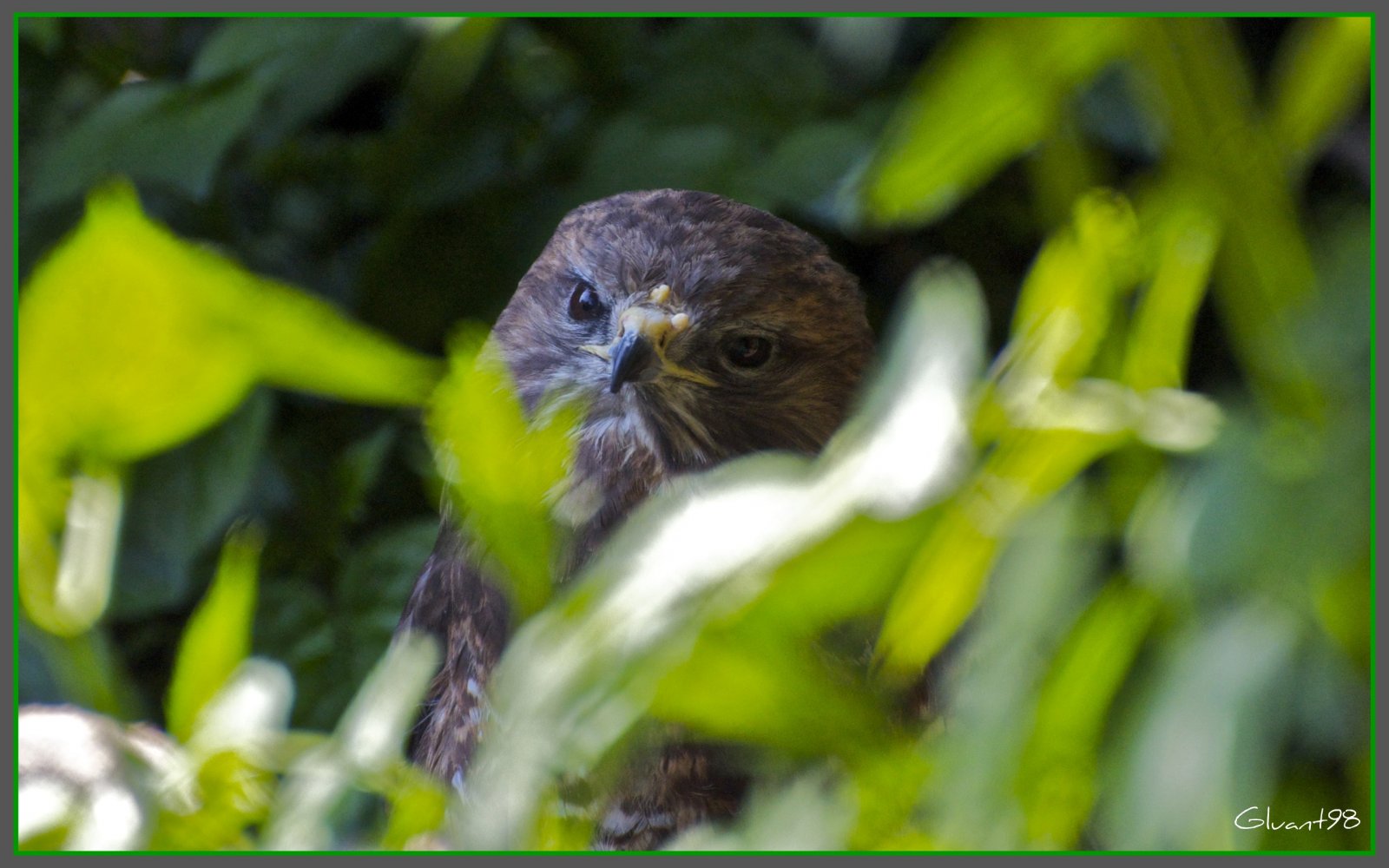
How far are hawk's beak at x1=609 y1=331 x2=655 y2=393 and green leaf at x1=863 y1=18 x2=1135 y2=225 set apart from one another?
0.74 m

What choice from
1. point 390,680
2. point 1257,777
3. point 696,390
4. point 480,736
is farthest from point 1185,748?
point 696,390

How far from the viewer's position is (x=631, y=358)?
983 millimetres

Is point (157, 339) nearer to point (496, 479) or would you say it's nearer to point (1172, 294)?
point (496, 479)

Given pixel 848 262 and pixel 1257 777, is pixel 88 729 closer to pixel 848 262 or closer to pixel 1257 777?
pixel 1257 777

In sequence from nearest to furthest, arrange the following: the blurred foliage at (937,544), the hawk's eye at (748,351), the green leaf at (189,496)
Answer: the blurred foliage at (937,544) → the green leaf at (189,496) → the hawk's eye at (748,351)

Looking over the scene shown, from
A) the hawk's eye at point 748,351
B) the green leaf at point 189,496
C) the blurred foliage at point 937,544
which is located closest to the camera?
the blurred foliage at point 937,544

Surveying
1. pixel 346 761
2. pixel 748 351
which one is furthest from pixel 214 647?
pixel 748 351

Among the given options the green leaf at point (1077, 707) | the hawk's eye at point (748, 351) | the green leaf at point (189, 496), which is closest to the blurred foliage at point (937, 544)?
the green leaf at point (1077, 707)

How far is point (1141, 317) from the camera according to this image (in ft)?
0.72

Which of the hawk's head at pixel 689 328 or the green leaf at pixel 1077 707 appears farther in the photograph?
the hawk's head at pixel 689 328

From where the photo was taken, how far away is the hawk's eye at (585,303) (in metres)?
1.11

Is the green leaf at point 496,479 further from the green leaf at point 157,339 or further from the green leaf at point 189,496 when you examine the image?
the green leaf at point 189,496

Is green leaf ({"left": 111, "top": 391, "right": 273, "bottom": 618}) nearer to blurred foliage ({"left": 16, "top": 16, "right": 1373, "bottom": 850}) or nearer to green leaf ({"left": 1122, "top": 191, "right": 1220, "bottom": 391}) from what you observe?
blurred foliage ({"left": 16, "top": 16, "right": 1373, "bottom": 850})

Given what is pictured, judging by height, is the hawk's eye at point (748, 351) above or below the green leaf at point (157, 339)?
below
